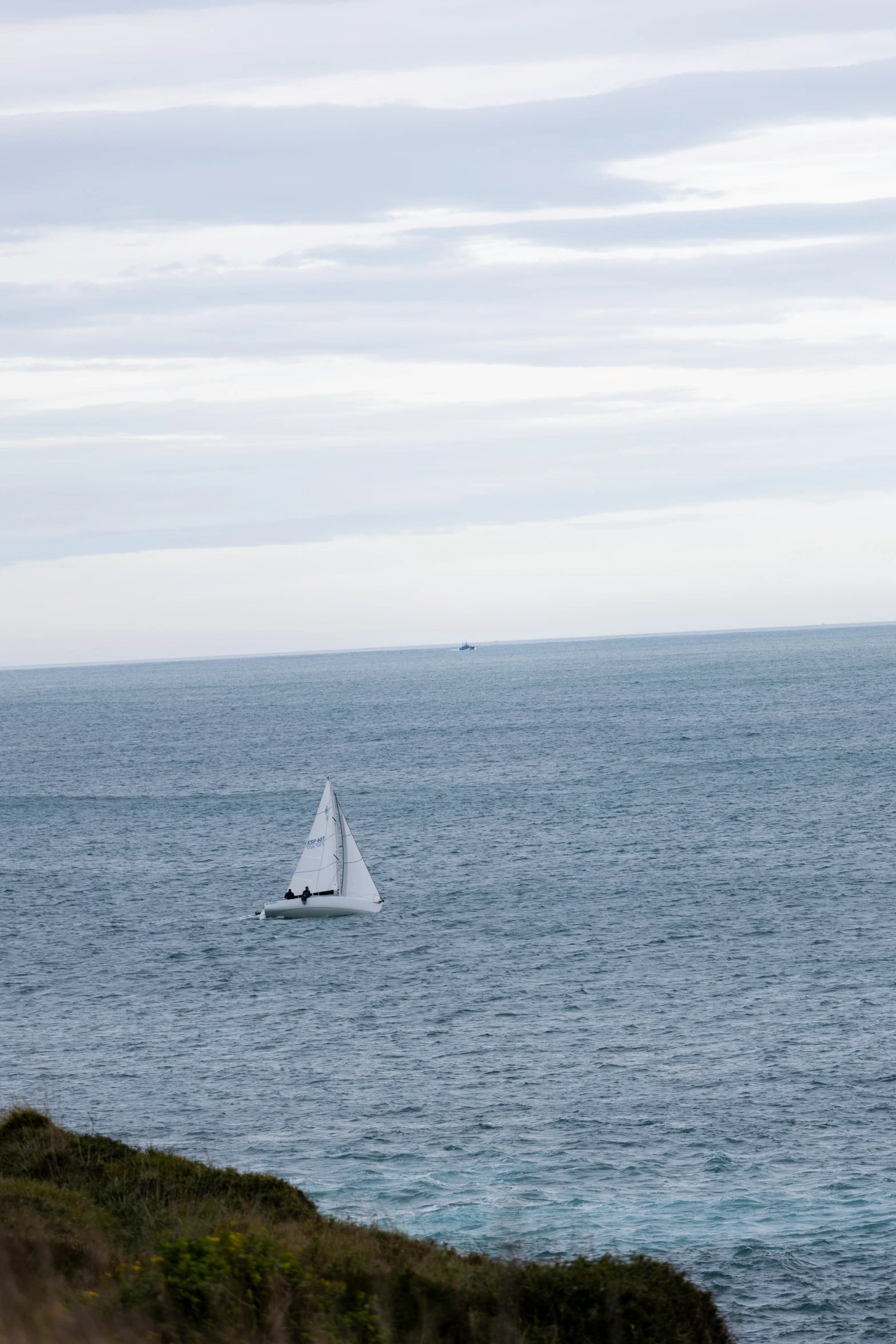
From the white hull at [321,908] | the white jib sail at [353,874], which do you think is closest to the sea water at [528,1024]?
the white hull at [321,908]

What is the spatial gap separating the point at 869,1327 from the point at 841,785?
98821mm

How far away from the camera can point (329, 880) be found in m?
79.0

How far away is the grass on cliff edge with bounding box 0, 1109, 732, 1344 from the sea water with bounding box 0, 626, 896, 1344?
1.71m

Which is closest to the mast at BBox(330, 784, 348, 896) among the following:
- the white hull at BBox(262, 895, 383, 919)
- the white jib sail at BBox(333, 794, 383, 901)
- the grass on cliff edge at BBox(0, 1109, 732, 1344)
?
the white jib sail at BBox(333, 794, 383, 901)

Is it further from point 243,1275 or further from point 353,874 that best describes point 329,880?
point 243,1275

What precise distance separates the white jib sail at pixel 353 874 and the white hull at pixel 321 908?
93cm

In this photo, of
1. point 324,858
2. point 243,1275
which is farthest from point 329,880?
point 243,1275

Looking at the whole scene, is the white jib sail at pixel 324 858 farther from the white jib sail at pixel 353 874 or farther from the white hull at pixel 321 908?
the white hull at pixel 321 908

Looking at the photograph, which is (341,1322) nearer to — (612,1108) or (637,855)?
(612,1108)

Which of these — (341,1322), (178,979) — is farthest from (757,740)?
(341,1322)

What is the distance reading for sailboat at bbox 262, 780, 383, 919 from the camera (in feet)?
252

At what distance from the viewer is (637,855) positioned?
92.8 metres

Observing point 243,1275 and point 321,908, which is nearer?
point 243,1275

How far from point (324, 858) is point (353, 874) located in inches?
81.7
